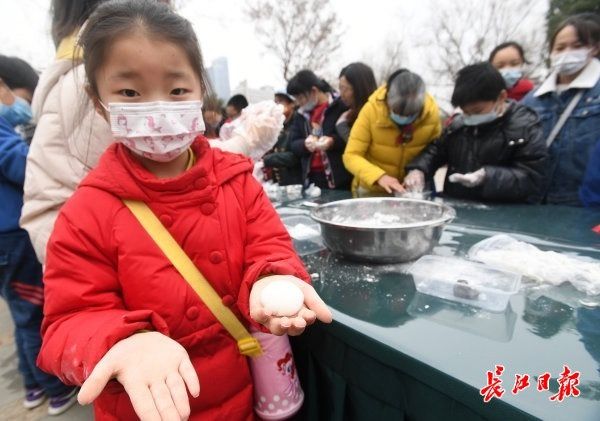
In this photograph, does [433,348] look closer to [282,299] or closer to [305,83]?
[282,299]

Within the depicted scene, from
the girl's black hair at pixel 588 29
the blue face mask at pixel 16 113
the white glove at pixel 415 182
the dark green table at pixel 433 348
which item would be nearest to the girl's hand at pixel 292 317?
the dark green table at pixel 433 348

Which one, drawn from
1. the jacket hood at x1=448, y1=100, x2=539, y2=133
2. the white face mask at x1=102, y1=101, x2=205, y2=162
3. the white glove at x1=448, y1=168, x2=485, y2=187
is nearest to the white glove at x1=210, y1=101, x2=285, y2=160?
the white face mask at x1=102, y1=101, x2=205, y2=162

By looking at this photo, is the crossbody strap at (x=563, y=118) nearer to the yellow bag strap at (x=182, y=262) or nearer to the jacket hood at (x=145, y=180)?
the jacket hood at (x=145, y=180)

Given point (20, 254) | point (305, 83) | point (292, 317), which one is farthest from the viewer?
point (305, 83)

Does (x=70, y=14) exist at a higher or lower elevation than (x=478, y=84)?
higher

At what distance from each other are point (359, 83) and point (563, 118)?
60.6 inches

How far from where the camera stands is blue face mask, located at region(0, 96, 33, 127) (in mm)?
1909

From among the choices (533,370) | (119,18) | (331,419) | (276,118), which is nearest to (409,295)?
(533,370)

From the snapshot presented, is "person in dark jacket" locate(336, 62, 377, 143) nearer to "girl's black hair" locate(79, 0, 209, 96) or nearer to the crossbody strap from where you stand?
the crossbody strap

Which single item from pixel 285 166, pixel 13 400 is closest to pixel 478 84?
pixel 285 166

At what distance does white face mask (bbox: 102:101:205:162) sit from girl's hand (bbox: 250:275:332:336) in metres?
0.42

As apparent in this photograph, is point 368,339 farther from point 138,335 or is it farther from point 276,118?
point 276,118

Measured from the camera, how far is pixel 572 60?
2.13 metres

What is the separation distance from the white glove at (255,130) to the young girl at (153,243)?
40 cm
